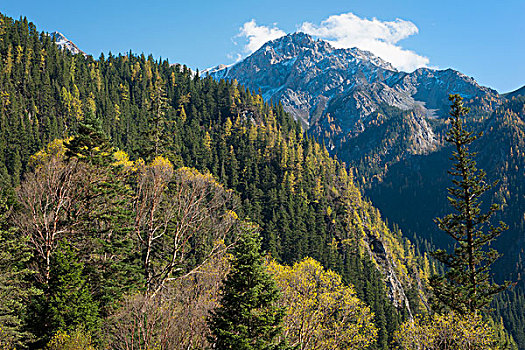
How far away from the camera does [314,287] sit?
1064 inches

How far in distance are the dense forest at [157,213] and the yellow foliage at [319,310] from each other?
0.57ft

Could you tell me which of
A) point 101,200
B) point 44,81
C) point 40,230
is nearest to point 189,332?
point 40,230

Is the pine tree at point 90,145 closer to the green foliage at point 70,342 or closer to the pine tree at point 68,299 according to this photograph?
the pine tree at point 68,299

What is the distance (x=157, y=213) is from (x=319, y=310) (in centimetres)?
1591

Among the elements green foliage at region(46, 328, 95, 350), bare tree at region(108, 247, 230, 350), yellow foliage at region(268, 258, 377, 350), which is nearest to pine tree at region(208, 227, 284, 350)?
bare tree at region(108, 247, 230, 350)

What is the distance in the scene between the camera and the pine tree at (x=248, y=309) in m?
20.6

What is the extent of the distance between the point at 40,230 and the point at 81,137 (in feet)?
37.2

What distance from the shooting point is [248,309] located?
21.1 m

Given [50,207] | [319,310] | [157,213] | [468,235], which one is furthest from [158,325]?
[468,235]

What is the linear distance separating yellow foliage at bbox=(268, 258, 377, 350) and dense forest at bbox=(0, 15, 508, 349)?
0.17m

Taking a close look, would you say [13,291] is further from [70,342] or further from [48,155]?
[48,155]

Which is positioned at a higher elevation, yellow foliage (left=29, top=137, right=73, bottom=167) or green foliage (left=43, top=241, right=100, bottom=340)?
yellow foliage (left=29, top=137, right=73, bottom=167)

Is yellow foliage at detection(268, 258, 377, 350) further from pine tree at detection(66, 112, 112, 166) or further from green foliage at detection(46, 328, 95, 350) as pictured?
pine tree at detection(66, 112, 112, 166)

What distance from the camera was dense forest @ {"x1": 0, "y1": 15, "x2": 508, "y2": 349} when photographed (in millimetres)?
21922
